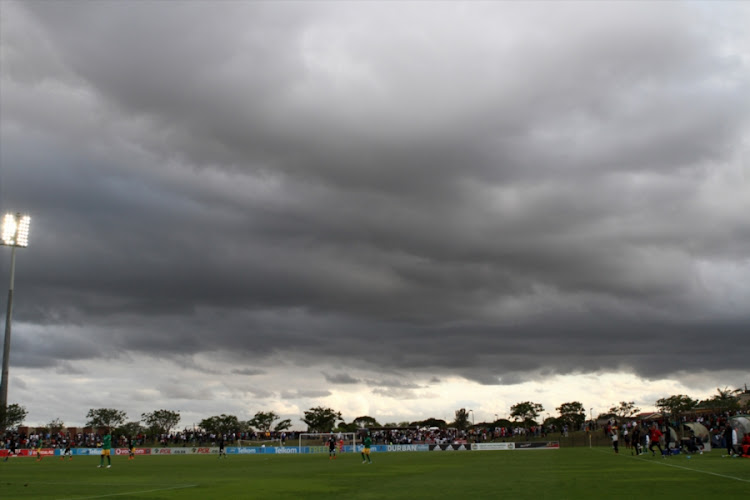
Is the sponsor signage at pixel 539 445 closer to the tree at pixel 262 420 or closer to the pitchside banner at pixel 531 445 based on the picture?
the pitchside banner at pixel 531 445

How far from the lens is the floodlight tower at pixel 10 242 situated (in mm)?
87250

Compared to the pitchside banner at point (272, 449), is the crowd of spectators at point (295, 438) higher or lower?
higher

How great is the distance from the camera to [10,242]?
303 ft

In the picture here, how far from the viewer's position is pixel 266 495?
883 inches

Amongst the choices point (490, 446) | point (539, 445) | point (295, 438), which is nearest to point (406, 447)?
point (490, 446)

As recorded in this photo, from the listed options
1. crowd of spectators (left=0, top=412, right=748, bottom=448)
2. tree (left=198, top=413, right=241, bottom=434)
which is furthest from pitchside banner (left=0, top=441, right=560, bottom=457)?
tree (left=198, top=413, right=241, bottom=434)

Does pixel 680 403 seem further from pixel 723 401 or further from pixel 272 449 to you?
pixel 272 449

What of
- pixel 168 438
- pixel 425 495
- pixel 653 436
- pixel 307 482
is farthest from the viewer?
pixel 168 438

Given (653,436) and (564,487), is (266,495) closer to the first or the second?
(564,487)

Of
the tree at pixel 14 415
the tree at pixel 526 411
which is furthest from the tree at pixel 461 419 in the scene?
the tree at pixel 14 415

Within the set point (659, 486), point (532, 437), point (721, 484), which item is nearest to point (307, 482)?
point (659, 486)

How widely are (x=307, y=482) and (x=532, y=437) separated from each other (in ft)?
244

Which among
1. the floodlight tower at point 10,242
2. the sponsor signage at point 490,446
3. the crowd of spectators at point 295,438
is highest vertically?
Result: the floodlight tower at point 10,242

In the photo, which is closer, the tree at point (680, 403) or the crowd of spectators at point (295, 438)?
the crowd of spectators at point (295, 438)
